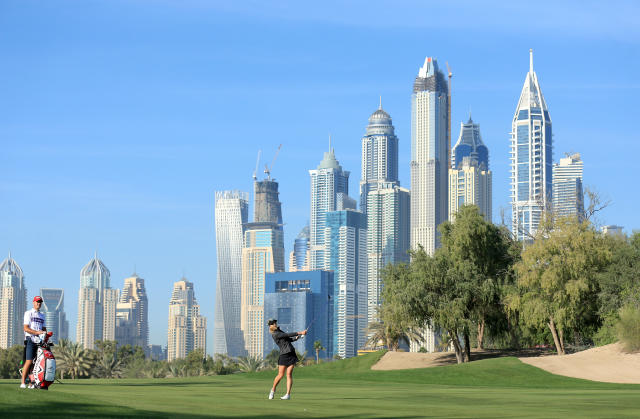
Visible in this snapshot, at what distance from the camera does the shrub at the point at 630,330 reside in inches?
2135

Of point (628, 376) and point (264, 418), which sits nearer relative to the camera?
point (264, 418)

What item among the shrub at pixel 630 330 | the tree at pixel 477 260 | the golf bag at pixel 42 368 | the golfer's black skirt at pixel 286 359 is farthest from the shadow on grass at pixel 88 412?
the tree at pixel 477 260

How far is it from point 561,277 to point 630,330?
7838mm

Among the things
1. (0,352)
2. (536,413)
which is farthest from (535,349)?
(0,352)

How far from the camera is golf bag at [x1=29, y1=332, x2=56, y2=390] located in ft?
70.8

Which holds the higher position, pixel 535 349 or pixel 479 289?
pixel 479 289

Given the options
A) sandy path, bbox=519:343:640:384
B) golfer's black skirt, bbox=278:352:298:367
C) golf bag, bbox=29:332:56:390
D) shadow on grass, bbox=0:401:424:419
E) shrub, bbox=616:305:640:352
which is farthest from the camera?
shrub, bbox=616:305:640:352

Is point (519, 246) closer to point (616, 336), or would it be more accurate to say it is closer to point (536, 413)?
point (616, 336)

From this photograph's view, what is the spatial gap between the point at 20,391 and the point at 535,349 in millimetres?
57947

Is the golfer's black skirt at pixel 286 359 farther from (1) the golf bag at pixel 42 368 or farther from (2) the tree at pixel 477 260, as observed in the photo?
(2) the tree at pixel 477 260

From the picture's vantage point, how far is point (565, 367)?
176 feet

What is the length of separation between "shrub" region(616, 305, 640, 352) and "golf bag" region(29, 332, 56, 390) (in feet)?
134

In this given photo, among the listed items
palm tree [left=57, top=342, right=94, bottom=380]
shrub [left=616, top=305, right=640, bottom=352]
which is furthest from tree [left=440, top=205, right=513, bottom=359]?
palm tree [left=57, top=342, right=94, bottom=380]

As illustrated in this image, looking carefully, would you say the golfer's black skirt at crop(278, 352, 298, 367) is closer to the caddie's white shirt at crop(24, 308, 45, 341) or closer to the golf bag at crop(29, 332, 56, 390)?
the golf bag at crop(29, 332, 56, 390)
